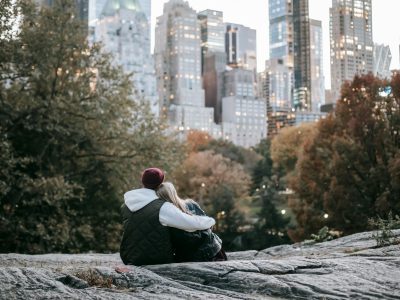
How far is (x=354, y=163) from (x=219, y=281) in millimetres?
24411

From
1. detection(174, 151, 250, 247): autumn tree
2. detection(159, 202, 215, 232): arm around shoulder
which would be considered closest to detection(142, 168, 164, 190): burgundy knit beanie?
detection(159, 202, 215, 232): arm around shoulder

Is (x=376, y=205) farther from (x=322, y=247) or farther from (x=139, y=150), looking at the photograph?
(x=322, y=247)

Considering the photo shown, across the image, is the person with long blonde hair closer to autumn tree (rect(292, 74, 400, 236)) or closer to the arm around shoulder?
the arm around shoulder

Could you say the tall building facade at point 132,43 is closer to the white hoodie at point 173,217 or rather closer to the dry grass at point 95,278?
the white hoodie at point 173,217

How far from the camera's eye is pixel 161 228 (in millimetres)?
8375

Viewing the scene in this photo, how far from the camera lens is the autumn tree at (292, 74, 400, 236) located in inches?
1171

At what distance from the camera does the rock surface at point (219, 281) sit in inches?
270

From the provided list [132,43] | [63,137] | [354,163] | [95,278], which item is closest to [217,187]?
[354,163]

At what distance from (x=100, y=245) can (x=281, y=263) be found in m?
19.7

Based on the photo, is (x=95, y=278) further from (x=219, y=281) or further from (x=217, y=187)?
(x=217, y=187)

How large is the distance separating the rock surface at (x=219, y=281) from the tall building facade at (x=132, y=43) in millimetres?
160458

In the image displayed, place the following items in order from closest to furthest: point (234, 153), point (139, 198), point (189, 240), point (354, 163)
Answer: point (139, 198)
point (189, 240)
point (354, 163)
point (234, 153)

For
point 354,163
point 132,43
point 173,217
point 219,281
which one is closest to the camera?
point 219,281

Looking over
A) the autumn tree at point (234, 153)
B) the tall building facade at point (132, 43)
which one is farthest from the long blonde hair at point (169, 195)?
the tall building facade at point (132, 43)
